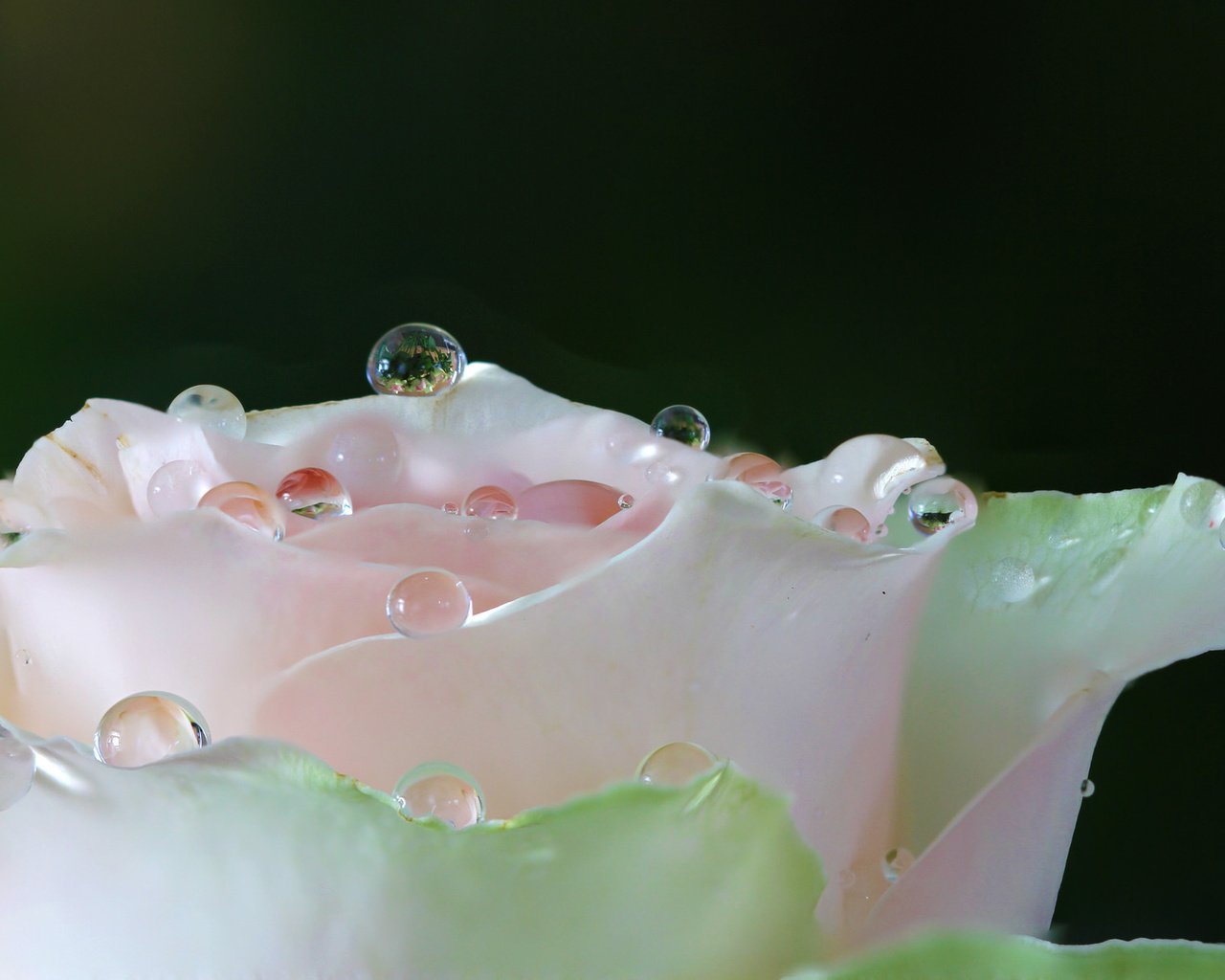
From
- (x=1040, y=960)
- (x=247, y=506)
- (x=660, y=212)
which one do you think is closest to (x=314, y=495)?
(x=247, y=506)

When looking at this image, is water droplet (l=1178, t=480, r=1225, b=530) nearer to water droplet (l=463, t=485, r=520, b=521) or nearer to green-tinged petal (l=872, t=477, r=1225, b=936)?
green-tinged petal (l=872, t=477, r=1225, b=936)

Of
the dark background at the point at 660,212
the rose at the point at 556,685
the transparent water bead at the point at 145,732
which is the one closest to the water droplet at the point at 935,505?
the rose at the point at 556,685

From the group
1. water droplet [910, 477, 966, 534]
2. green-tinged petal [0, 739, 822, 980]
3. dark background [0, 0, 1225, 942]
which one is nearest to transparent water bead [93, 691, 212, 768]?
green-tinged petal [0, 739, 822, 980]

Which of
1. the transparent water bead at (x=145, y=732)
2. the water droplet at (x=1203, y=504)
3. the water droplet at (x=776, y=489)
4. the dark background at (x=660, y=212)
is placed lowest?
the transparent water bead at (x=145, y=732)

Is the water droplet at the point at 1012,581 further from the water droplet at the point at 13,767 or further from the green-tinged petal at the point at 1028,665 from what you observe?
the water droplet at the point at 13,767

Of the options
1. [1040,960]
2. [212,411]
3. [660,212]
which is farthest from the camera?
[660,212]

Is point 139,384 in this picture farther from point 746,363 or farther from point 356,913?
point 356,913

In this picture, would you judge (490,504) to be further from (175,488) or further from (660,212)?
(660,212)
